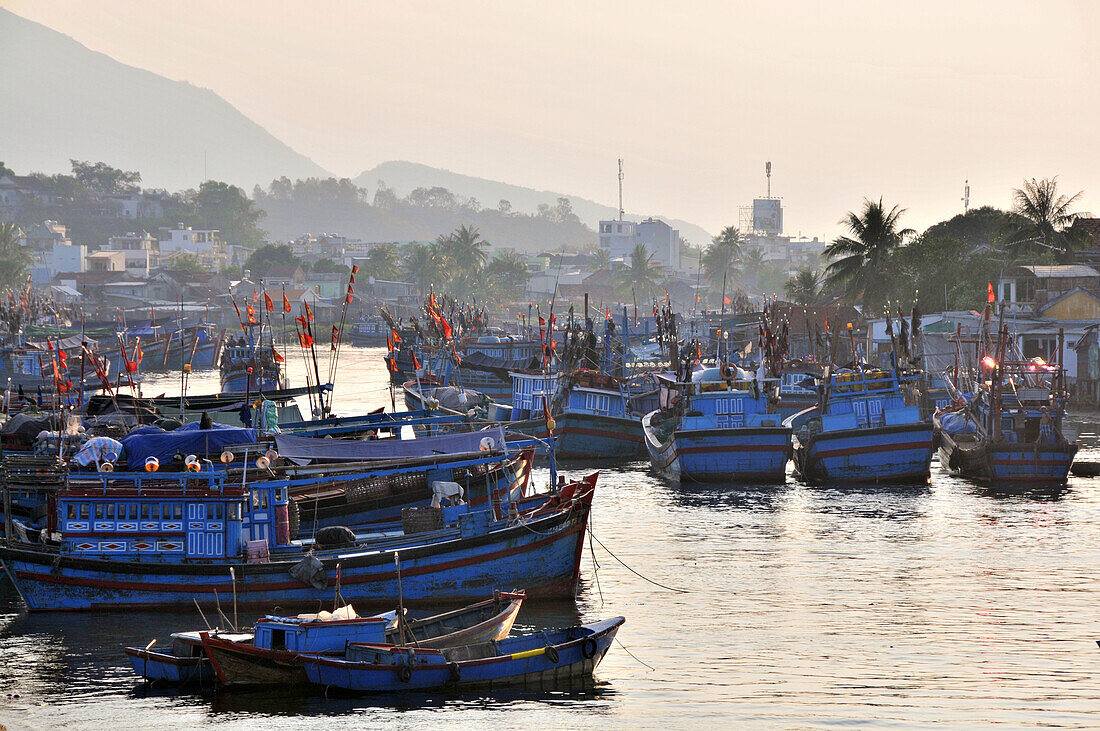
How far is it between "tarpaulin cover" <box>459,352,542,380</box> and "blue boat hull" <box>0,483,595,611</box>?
43.3 metres

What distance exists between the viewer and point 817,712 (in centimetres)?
2197

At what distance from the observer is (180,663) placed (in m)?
23.4

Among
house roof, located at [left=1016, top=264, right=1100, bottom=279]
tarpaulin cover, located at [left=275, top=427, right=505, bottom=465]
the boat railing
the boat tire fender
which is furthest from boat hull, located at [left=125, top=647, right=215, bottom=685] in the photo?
house roof, located at [left=1016, top=264, right=1100, bottom=279]

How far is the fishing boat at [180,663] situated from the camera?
23375 millimetres

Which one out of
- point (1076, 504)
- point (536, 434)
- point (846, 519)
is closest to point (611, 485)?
point (536, 434)

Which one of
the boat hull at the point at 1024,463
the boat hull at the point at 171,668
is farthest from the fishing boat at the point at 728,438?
the boat hull at the point at 171,668

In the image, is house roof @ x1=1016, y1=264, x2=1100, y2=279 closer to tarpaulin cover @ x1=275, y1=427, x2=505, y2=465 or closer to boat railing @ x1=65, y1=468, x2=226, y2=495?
tarpaulin cover @ x1=275, y1=427, x2=505, y2=465

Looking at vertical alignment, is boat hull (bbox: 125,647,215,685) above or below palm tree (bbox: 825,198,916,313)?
below

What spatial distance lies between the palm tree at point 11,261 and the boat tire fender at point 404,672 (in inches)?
5431

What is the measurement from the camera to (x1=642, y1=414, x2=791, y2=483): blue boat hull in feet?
151

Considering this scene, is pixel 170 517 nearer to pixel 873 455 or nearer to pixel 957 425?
pixel 873 455

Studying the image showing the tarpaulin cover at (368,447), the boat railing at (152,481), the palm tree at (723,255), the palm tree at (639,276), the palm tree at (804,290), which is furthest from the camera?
the palm tree at (723,255)

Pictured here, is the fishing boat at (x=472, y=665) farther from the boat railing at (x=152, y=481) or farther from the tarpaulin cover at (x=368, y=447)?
the tarpaulin cover at (x=368, y=447)

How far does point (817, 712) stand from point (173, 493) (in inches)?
575
